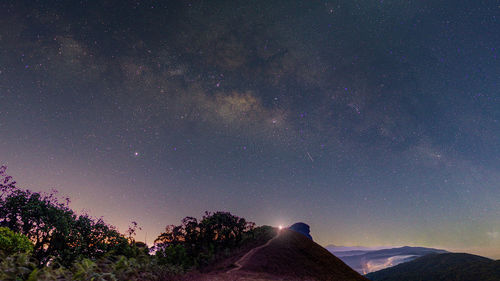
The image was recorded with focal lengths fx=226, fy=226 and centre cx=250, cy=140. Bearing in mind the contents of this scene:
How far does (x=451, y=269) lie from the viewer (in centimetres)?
14862

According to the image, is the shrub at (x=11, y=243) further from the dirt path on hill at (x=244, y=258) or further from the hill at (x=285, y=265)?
the dirt path on hill at (x=244, y=258)

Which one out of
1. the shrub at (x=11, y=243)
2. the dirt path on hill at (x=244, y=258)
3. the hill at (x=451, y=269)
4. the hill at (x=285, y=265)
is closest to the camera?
the shrub at (x=11, y=243)

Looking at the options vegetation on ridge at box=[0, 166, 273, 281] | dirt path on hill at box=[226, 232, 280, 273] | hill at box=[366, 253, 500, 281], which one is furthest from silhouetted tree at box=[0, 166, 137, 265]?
hill at box=[366, 253, 500, 281]

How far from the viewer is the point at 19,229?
94.0ft

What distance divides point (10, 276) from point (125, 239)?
26.3m

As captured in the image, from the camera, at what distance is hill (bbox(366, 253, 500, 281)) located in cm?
12281

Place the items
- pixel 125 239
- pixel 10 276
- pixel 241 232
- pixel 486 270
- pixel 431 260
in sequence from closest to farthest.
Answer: pixel 10 276 < pixel 125 239 < pixel 241 232 < pixel 486 270 < pixel 431 260

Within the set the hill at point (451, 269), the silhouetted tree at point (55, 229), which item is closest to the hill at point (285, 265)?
the silhouetted tree at point (55, 229)

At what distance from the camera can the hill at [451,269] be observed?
123 metres

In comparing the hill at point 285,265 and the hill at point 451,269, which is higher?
the hill at point 285,265

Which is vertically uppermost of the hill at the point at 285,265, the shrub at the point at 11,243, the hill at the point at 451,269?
the shrub at the point at 11,243

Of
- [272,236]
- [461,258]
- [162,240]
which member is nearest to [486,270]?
[461,258]

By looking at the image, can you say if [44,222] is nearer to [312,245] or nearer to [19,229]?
[19,229]

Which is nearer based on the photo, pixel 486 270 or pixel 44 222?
pixel 44 222
